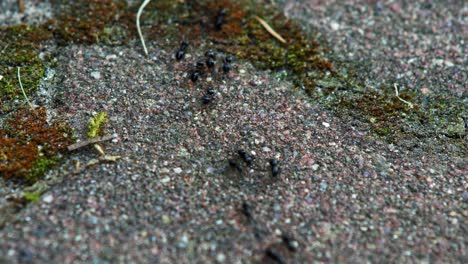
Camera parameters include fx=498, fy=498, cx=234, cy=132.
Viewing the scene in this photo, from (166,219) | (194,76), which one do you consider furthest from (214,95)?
(166,219)

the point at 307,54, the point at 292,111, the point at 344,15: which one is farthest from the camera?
the point at 344,15

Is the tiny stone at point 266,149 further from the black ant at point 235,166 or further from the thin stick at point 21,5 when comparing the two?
the thin stick at point 21,5

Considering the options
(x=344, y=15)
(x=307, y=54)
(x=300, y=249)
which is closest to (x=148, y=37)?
(x=307, y=54)

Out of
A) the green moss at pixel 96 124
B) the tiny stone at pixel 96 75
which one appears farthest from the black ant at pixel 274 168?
the tiny stone at pixel 96 75

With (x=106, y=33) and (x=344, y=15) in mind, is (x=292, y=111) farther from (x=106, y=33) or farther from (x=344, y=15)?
(x=106, y=33)

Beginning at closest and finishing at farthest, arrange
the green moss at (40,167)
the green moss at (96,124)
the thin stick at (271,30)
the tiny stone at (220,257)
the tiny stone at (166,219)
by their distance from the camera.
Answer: the tiny stone at (220,257) → the tiny stone at (166,219) → the green moss at (40,167) → the green moss at (96,124) → the thin stick at (271,30)
